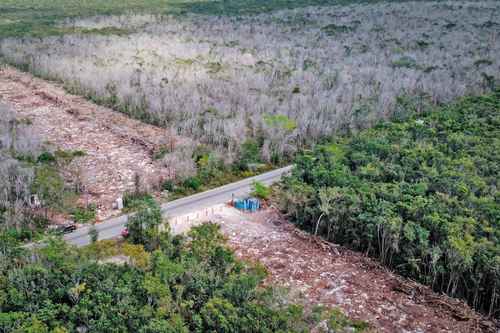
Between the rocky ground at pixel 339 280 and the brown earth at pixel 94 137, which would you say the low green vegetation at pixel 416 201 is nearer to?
Result: the rocky ground at pixel 339 280

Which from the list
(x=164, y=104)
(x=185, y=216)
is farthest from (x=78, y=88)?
(x=185, y=216)

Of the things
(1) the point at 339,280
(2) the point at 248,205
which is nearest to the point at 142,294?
(1) the point at 339,280

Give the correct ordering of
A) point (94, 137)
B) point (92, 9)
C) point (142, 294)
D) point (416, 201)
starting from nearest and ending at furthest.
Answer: point (142, 294) < point (416, 201) < point (94, 137) < point (92, 9)

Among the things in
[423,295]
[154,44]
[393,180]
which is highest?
[154,44]

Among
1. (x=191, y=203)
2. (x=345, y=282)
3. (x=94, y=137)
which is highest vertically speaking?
(x=94, y=137)

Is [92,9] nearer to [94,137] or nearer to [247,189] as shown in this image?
[94,137]

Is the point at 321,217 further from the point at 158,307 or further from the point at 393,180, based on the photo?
the point at 158,307

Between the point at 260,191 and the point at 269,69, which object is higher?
the point at 269,69
